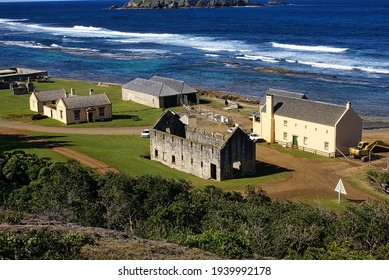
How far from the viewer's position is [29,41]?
559 feet

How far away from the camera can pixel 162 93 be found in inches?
3063

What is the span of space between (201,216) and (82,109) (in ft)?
136

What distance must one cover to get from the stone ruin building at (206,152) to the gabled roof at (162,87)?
80.7 ft

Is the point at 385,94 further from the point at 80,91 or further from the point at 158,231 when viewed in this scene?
the point at 158,231

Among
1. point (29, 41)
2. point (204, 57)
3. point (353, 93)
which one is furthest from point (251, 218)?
point (29, 41)

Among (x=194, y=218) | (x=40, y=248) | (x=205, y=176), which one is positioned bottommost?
(x=205, y=176)

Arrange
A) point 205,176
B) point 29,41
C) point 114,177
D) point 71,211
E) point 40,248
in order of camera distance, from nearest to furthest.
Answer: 1. point 40,248
2. point 71,211
3. point 114,177
4. point 205,176
5. point 29,41

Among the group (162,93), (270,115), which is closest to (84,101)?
(162,93)

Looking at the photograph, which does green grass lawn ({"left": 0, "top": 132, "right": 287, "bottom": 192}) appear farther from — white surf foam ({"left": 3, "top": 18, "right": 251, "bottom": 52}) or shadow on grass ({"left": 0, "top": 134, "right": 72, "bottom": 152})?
white surf foam ({"left": 3, "top": 18, "right": 251, "bottom": 52})

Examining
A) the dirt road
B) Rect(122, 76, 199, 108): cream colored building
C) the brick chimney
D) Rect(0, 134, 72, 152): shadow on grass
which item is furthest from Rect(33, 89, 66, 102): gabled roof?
the brick chimney

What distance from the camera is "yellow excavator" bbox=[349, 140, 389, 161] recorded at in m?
54.2

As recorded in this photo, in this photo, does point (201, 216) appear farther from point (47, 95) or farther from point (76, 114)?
point (47, 95)

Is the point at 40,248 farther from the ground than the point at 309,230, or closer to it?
farther from the ground

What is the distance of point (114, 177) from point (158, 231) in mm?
10924
